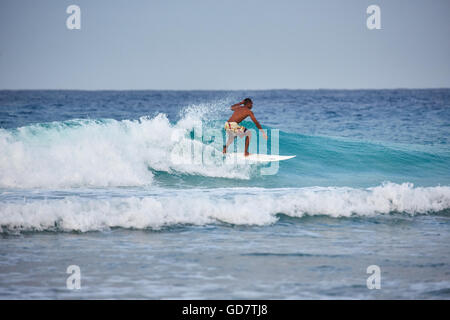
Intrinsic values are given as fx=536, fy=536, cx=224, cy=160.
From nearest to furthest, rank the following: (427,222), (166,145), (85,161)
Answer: (427,222) → (85,161) → (166,145)

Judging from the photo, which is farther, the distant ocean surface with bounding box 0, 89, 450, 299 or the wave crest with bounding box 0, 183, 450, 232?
the wave crest with bounding box 0, 183, 450, 232

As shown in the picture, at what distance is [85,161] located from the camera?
1259 centimetres

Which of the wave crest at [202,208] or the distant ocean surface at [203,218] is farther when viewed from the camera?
the wave crest at [202,208]

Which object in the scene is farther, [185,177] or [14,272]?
[185,177]

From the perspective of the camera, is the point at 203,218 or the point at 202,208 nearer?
the point at 203,218

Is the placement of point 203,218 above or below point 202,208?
below

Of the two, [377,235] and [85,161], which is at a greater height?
[85,161]

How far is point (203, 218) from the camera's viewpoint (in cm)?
876

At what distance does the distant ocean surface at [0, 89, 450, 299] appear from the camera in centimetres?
606

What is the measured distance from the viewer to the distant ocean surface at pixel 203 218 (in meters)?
6.06
